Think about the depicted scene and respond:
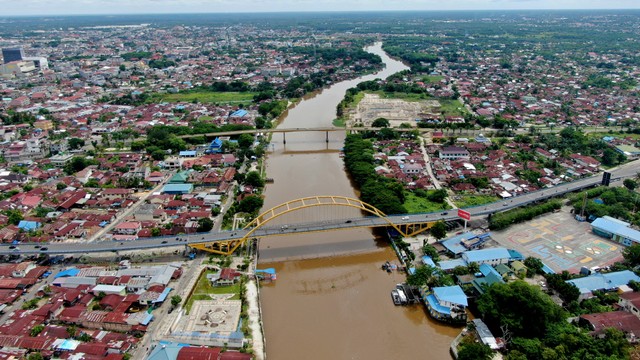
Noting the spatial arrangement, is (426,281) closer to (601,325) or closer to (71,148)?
(601,325)

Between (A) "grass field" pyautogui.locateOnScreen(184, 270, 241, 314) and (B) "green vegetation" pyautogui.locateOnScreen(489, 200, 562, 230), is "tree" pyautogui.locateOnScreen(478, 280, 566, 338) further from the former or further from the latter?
(A) "grass field" pyautogui.locateOnScreen(184, 270, 241, 314)

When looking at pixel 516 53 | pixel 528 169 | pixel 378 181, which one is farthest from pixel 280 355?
pixel 516 53

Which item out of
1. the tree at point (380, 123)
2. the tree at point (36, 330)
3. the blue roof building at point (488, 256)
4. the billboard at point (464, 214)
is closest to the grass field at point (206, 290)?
the tree at point (36, 330)

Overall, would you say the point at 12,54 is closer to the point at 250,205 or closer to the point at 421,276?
the point at 250,205

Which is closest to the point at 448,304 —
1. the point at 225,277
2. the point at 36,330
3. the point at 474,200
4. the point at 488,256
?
the point at 488,256

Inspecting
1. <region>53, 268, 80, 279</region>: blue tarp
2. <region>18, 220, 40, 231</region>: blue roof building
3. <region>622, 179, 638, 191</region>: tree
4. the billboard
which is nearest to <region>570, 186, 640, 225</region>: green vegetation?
<region>622, 179, 638, 191</region>: tree

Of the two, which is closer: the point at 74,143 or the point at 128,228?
the point at 128,228
